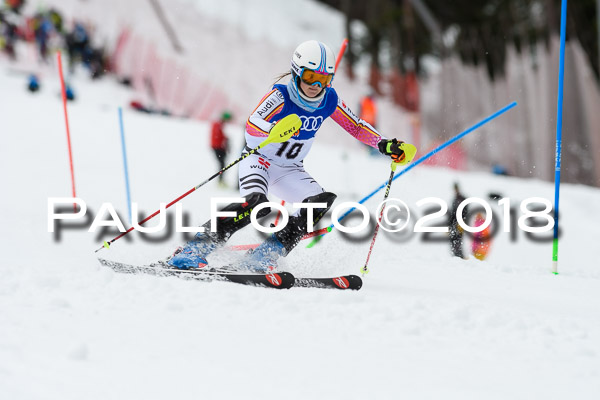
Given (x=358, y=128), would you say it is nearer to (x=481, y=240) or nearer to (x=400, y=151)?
(x=400, y=151)

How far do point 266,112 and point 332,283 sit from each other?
124 cm

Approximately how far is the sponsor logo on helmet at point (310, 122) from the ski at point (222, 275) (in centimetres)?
111

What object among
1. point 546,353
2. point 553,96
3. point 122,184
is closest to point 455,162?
point 553,96

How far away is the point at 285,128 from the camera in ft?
13.0

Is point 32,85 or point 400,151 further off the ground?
point 32,85

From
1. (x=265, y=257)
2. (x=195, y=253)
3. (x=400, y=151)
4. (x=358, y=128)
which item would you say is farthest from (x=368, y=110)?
(x=195, y=253)

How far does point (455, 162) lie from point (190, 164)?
6.45 meters

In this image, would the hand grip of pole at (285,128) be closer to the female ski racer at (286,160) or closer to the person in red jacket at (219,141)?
the female ski racer at (286,160)

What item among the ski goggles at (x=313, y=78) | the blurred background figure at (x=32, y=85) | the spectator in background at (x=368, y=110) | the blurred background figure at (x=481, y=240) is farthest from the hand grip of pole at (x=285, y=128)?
the blurred background figure at (x=32, y=85)

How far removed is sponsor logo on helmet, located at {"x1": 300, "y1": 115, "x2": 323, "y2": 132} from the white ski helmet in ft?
0.89

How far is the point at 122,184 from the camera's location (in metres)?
9.98

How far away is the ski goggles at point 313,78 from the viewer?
13.5ft

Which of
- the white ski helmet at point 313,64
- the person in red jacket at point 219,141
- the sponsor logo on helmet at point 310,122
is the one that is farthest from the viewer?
the person in red jacket at point 219,141

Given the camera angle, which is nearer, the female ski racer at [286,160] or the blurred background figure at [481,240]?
the female ski racer at [286,160]
